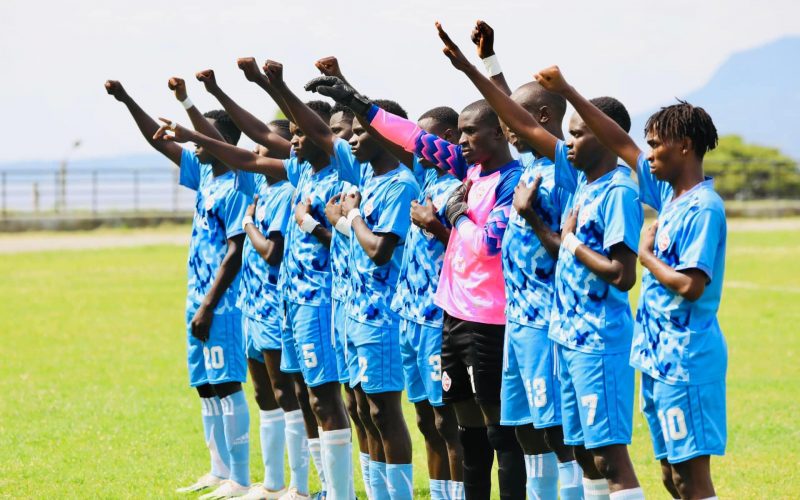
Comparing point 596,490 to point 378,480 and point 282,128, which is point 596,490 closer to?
point 378,480

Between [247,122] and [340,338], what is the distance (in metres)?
1.79

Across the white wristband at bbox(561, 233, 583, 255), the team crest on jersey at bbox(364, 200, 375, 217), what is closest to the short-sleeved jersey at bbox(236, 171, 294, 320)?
the team crest on jersey at bbox(364, 200, 375, 217)

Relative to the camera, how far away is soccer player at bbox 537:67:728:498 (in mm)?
5133

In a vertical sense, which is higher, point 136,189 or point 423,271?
point 423,271

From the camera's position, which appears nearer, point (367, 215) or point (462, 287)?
point (462, 287)

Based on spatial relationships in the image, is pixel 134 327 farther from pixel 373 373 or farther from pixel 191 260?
pixel 373 373

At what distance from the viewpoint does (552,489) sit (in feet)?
19.6

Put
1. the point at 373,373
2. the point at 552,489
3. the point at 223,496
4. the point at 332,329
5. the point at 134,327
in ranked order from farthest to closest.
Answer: the point at 134,327 → the point at 223,496 → the point at 332,329 → the point at 373,373 → the point at 552,489

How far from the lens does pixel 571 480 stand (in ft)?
19.5

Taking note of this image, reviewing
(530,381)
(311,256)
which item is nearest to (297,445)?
(311,256)

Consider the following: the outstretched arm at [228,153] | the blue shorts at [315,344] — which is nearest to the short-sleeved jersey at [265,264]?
the outstretched arm at [228,153]

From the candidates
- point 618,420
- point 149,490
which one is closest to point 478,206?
point 618,420

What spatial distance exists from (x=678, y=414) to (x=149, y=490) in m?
4.74

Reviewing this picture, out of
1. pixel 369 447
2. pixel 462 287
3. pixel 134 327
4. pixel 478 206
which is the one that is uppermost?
pixel 478 206
